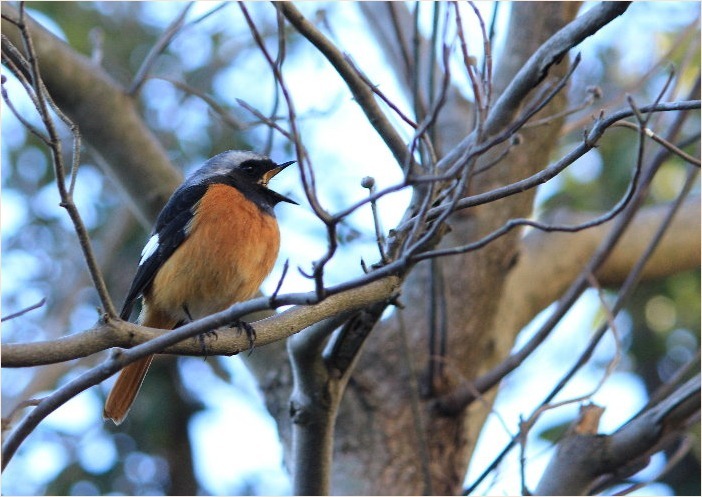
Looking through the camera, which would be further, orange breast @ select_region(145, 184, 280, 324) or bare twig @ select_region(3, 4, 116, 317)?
orange breast @ select_region(145, 184, 280, 324)

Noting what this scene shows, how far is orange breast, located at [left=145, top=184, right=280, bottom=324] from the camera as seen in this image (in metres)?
3.92

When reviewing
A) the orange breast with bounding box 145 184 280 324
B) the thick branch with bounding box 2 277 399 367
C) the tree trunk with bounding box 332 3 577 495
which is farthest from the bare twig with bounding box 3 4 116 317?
the tree trunk with bounding box 332 3 577 495

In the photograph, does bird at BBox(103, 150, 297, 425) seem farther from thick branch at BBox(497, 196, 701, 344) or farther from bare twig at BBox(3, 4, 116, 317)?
thick branch at BBox(497, 196, 701, 344)

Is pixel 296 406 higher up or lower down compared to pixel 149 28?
lower down

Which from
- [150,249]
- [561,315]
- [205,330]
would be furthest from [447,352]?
[205,330]

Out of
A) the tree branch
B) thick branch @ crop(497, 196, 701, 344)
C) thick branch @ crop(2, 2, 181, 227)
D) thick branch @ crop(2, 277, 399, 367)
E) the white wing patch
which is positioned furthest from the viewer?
thick branch @ crop(497, 196, 701, 344)

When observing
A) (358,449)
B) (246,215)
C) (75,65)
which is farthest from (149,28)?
(358,449)

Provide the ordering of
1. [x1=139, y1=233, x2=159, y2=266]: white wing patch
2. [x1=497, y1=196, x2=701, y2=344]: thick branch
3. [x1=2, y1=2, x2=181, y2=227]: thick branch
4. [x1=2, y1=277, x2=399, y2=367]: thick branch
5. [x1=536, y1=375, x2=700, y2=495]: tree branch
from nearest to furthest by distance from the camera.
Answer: [x1=2, y1=277, x2=399, y2=367]: thick branch → [x1=536, y1=375, x2=700, y2=495]: tree branch → [x1=139, y1=233, x2=159, y2=266]: white wing patch → [x1=2, y1=2, x2=181, y2=227]: thick branch → [x1=497, y1=196, x2=701, y2=344]: thick branch

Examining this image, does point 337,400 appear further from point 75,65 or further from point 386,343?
point 75,65

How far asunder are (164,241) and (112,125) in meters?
1.00

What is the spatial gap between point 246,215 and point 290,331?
4.49 feet

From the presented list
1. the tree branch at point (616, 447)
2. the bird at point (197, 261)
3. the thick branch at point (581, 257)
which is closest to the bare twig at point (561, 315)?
the tree branch at point (616, 447)

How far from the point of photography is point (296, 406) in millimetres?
Result: 3586

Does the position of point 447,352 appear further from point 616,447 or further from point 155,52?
point 155,52
